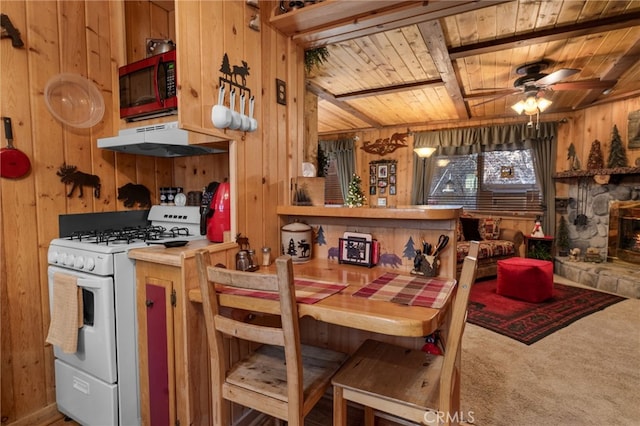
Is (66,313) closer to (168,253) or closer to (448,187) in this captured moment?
(168,253)

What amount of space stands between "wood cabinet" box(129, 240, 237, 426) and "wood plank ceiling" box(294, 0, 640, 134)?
5.03 ft

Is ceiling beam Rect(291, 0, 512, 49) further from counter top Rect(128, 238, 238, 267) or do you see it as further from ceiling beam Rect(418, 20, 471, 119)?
counter top Rect(128, 238, 238, 267)

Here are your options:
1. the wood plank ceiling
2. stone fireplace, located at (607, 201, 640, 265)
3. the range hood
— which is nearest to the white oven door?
the range hood

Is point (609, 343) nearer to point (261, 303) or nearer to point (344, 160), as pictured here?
point (261, 303)

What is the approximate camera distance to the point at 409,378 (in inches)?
49.3

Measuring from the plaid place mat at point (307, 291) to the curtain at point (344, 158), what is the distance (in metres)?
5.09

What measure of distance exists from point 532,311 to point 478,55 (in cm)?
263

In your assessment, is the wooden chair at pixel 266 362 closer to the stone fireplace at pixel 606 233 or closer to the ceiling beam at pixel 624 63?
the ceiling beam at pixel 624 63

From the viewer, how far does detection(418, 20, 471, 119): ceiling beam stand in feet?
8.15

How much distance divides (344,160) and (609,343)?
15.8 feet

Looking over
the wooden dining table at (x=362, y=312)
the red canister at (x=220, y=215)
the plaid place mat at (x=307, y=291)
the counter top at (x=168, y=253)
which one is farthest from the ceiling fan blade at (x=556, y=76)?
the counter top at (x=168, y=253)

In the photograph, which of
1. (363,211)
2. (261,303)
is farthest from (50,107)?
(363,211)

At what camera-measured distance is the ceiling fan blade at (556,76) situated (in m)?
2.82

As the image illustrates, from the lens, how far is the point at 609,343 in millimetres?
2691
